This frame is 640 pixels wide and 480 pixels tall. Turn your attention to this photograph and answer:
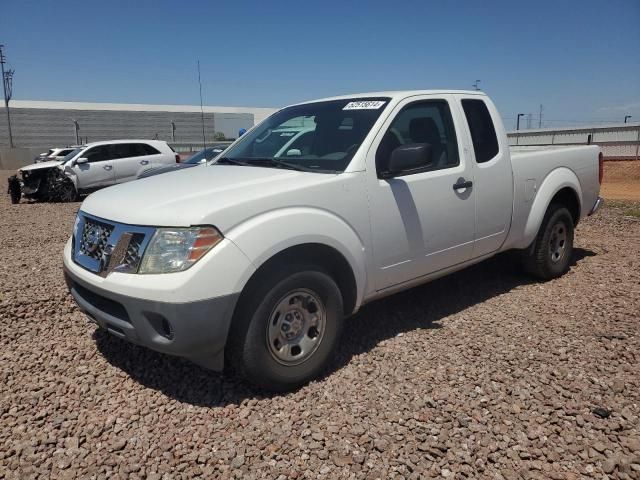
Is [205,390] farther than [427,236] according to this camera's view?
No

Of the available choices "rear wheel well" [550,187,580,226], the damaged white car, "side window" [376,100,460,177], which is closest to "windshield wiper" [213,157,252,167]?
"side window" [376,100,460,177]

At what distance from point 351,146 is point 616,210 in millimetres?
8587

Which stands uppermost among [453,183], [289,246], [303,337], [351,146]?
[351,146]

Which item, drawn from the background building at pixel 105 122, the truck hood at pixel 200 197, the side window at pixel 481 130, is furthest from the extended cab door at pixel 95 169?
the background building at pixel 105 122

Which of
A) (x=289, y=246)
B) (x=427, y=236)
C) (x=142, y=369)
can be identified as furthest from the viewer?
(x=427, y=236)

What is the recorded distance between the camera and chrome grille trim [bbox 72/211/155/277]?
2.79m

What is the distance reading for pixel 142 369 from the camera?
11.5ft

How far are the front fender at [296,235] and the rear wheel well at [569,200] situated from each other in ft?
9.44

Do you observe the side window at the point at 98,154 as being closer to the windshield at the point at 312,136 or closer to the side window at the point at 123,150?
the side window at the point at 123,150

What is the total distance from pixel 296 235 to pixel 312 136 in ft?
4.05

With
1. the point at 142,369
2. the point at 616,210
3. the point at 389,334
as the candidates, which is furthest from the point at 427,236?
the point at 616,210

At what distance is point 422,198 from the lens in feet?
12.1

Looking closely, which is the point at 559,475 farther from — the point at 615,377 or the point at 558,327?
the point at 558,327

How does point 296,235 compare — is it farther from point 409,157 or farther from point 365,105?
point 365,105
